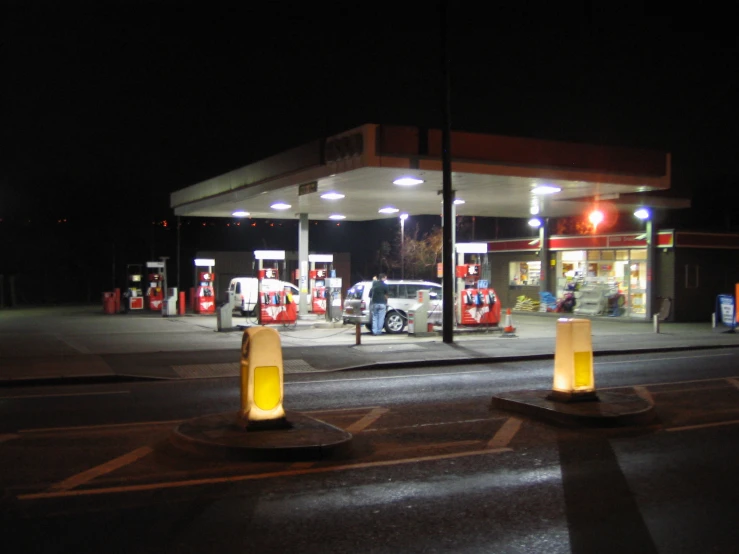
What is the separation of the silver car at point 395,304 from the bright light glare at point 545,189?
442cm

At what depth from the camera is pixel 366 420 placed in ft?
32.4

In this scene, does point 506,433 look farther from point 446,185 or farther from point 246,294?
point 246,294

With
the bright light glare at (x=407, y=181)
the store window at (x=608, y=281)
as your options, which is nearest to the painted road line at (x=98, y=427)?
the bright light glare at (x=407, y=181)

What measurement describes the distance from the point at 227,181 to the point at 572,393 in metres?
19.3

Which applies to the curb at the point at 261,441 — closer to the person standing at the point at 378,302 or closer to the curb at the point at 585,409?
the curb at the point at 585,409

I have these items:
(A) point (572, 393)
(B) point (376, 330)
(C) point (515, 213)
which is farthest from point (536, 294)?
(A) point (572, 393)

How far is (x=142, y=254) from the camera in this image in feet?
193

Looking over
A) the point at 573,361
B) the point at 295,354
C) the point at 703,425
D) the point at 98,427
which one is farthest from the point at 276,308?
the point at 703,425

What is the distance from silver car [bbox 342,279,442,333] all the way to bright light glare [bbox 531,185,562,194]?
4.42m

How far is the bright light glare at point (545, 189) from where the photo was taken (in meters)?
23.4

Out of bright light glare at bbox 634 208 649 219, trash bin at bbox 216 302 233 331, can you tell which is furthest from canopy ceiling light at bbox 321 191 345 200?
bright light glare at bbox 634 208 649 219

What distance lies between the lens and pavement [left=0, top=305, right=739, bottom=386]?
49.6ft

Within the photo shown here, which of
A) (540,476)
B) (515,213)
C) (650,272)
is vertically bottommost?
(540,476)

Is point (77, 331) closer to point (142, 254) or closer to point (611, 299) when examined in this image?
point (611, 299)
